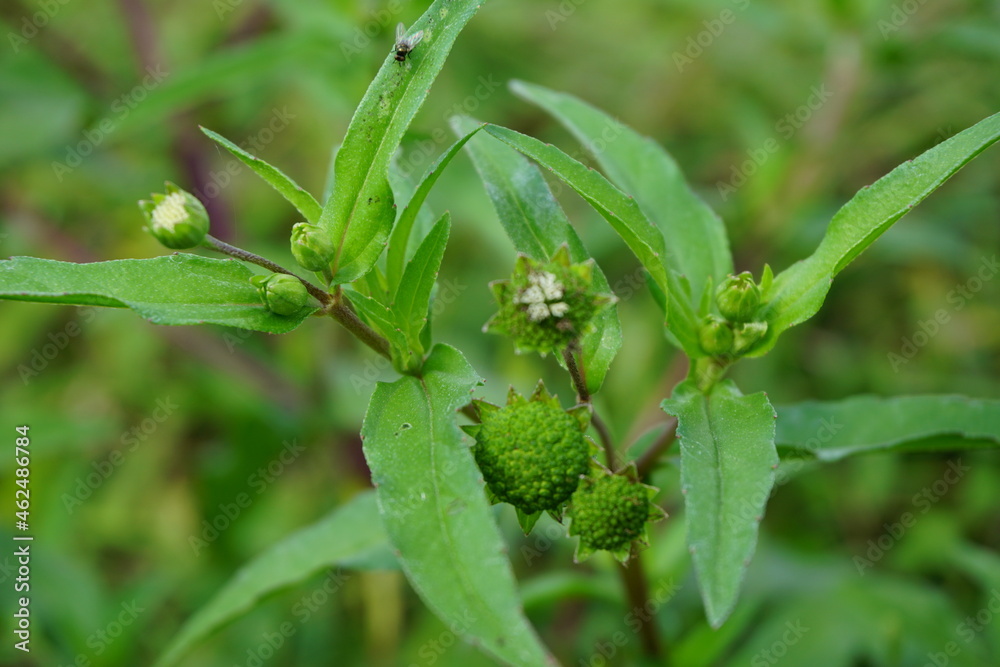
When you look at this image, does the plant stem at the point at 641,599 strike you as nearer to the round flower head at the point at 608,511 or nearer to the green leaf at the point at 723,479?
the round flower head at the point at 608,511

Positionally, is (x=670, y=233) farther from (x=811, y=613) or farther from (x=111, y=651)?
(x=111, y=651)

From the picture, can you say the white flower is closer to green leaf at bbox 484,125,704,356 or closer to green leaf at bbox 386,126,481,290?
green leaf at bbox 386,126,481,290

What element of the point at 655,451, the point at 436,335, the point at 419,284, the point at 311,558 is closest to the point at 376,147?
the point at 419,284

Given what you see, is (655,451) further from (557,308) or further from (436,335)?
(436,335)

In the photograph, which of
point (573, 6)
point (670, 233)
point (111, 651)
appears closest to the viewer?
point (670, 233)

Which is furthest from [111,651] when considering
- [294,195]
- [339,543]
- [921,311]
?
[921,311]

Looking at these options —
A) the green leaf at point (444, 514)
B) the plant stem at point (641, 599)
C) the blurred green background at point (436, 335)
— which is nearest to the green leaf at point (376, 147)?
the green leaf at point (444, 514)

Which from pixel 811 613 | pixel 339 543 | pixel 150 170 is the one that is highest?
pixel 150 170
